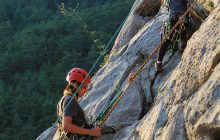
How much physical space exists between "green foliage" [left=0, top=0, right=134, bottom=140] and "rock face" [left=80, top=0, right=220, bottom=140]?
114ft

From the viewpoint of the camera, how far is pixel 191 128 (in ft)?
17.1

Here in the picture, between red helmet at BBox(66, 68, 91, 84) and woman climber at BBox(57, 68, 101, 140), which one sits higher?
red helmet at BBox(66, 68, 91, 84)

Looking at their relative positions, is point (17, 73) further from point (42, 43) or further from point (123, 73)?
point (123, 73)

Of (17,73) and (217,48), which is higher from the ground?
(217,48)

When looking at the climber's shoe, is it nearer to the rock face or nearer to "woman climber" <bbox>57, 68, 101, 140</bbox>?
the rock face

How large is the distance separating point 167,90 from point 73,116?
124 centimetres

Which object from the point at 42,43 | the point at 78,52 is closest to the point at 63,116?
the point at 78,52

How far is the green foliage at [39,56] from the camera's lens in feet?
150

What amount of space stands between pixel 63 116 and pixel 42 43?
5576cm

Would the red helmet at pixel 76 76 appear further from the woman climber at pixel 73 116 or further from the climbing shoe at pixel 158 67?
the climbing shoe at pixel 158 67

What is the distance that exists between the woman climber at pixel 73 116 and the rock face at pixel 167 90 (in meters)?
0.54

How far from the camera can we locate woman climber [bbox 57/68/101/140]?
6438 mm

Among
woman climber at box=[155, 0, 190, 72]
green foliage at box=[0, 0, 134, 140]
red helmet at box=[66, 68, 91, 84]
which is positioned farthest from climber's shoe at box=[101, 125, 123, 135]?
green foliage at box=[0, 0, 134, 140]

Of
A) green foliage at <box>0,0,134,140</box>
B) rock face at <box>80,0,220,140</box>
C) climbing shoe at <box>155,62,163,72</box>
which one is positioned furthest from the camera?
green foliage at <box>0,0,134,140</box>
